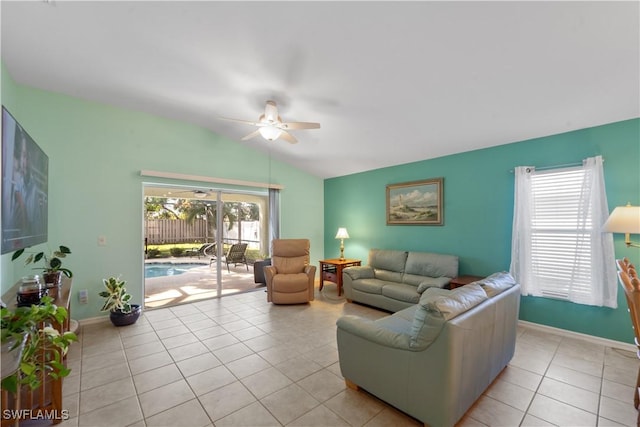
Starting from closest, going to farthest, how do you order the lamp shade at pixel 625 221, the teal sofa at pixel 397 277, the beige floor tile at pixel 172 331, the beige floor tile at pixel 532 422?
the beige floor tile at pixel 532 422 < the lamp shade at pixel 625 221 < the beige floor tile at pixel 172 331 < the teal sofa at pixel 397 277

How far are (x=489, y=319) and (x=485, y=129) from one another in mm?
2470

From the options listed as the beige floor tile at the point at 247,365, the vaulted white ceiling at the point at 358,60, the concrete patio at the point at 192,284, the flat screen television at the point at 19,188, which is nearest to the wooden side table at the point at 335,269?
the concrete patio at the point at 192,284

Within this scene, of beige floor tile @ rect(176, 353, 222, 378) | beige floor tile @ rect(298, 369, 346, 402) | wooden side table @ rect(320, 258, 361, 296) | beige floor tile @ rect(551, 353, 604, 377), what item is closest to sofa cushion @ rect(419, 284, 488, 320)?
beige floor tile @ rect(298, 369, 346, 402)

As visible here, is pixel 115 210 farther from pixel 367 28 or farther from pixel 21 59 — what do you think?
pixel 367 28

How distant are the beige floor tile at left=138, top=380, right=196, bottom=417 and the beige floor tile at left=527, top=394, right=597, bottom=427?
2592mm

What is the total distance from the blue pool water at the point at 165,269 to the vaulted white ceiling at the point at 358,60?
2.71 metres

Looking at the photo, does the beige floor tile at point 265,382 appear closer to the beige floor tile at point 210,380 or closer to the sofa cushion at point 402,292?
the beige floor tile at point 210,380

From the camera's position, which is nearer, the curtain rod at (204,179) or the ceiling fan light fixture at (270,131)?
the ceiling fan light fixture at (270,131)

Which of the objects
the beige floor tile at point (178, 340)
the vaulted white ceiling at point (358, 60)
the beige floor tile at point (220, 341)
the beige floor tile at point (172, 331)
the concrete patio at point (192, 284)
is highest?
the vaulted white ceiling at point (358, 60)

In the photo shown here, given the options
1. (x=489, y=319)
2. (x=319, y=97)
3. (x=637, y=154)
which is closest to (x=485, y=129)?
(x=637, y=154)

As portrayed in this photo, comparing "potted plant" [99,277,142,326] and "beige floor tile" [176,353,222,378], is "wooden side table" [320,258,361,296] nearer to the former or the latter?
"beige floor tile" [176,353,222,378]

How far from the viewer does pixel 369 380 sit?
200 centimetres

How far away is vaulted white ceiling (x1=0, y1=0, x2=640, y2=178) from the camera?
190 centimetres

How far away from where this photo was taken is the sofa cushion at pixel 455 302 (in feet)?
5.40
